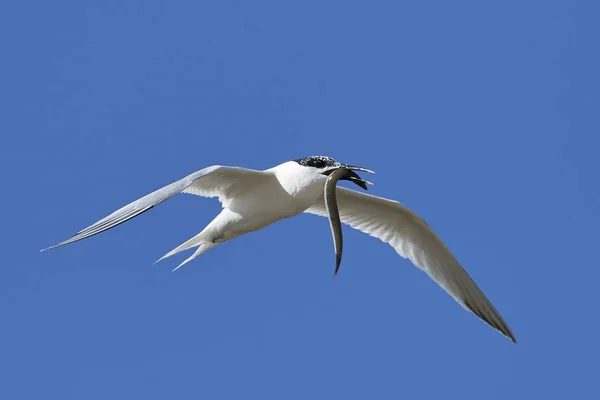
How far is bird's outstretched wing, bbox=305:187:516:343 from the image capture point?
1127cm

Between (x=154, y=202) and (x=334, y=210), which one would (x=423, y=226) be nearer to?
(x=334, y=210)

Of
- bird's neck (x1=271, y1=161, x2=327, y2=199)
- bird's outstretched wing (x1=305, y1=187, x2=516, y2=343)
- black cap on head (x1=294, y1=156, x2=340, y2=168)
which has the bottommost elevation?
bird's outstretched wing (x1=305, y1=187, x2=516, y2=343)

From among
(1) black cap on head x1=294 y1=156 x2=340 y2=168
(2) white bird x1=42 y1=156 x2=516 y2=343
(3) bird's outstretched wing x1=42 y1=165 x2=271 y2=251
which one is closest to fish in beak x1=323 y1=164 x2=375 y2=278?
(2) white bird x1=42 y1=156 x2=516 y2=343

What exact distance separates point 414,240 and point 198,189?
2774 mm

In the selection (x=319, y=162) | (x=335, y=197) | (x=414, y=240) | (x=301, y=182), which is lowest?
(x=414, y=240)

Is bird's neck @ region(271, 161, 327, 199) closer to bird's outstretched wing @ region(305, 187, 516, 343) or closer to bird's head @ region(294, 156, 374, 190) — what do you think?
bird's head @ region(294, 156, 374, 190)

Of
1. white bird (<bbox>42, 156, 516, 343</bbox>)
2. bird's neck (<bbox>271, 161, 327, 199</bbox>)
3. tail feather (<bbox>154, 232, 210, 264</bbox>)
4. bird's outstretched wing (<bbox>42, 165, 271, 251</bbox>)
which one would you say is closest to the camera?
bird's outstretched wing (<bbox>42, 165, 271, 251</bbox>)

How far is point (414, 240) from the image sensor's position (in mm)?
11656

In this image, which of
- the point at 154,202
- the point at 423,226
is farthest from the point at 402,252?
Answer: the point at 154,202

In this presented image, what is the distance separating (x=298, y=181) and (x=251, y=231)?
2.79ft

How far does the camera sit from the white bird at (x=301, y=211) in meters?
9.26

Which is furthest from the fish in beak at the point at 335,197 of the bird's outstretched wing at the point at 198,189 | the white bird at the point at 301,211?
the bird's outstretched wing at the point at 198,189

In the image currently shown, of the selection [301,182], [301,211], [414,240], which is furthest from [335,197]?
[414,240]

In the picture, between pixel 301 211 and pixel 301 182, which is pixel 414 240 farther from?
pixel 301 182
